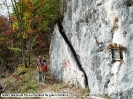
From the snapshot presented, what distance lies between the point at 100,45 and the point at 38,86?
5.98 m

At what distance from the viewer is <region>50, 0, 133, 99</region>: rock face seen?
12.1 metres

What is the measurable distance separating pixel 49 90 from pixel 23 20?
353 inches

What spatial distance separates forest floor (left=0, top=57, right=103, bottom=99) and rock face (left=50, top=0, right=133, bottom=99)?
0.60m

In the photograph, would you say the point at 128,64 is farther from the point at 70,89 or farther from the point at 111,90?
the point at 70,89

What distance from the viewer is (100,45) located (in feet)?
44.7

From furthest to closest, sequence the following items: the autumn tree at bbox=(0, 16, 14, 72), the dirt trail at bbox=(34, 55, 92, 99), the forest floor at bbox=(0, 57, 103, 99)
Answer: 1. the autumn tree at bbox=(0, 16, 14, 72)
2. the forest floor at bbox=(0, 57, 103, 99)
3. the dirt trail at bbox=(34, 55, 92, 99)

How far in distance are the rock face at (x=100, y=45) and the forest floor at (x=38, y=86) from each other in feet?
1.96

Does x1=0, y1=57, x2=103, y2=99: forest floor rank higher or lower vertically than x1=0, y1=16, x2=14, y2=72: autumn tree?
lower

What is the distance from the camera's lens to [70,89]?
1549cm

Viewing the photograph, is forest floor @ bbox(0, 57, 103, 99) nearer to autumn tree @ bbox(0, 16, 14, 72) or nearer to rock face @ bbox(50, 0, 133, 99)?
rock face @ bbox(50, 0, 133, 99)

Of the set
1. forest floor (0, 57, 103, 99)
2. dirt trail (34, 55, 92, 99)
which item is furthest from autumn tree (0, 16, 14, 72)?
dirt trail (34, 55, 92, 99)

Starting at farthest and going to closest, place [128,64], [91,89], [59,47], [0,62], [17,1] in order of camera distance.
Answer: [0,62], [17,1], [59,47], [91,89], [128,64]

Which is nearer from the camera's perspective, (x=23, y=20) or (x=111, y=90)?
(x=111, y=90)

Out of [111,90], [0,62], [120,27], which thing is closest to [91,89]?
[111,90]
